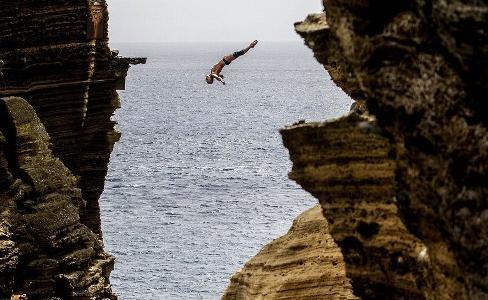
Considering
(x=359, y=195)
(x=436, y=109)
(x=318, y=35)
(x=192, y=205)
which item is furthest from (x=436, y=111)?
(x=192, y=205)

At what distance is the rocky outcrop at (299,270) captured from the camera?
728 inches

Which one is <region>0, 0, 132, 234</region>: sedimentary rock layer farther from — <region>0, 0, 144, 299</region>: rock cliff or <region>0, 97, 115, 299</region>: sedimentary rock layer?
<region>0, 97, 115, 299</region>: sedimentary rock layer

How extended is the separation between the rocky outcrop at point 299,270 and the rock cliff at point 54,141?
7.76 meters

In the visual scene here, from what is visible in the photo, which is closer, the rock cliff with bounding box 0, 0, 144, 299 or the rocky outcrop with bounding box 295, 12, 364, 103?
the rocky outcrop with bounding box 295, 12, 364, 103

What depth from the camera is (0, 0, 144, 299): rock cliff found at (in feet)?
82.4

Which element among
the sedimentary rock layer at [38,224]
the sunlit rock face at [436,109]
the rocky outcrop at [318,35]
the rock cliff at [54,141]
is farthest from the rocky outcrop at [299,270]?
the sunlit rock face at [436,109]

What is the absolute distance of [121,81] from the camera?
1412 inches

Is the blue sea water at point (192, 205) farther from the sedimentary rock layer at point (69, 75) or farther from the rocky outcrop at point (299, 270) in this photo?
the rocky outcrop at point (299, 270)

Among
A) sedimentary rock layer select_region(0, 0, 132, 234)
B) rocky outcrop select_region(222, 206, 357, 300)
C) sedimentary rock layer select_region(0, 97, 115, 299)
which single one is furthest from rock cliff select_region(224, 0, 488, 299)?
sedimentary rock layer select_region(0, 0, 132, 234)

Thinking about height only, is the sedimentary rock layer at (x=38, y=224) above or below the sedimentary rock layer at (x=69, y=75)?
below

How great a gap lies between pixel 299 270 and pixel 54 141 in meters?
16.9

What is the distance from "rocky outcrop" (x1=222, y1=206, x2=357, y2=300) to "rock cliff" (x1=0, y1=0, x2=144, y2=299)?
7765 millimetres

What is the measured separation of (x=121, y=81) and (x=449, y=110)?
28.9 meters

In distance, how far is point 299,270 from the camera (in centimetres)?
1914
